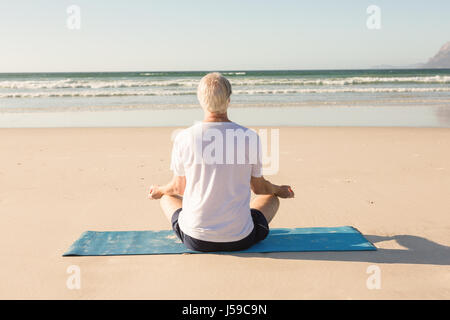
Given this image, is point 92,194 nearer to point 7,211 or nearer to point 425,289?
point 7,211

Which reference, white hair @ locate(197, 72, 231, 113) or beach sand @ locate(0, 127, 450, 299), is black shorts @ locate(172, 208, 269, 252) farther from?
white hair @ locate(197, 72, 231, 113)

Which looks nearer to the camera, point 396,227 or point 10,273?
point 10,273

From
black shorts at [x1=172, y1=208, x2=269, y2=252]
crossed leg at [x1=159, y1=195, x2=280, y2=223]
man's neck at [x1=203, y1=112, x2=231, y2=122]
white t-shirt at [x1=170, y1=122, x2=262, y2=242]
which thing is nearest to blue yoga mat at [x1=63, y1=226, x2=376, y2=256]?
black shorts at [x1=172, y1=208, x2=269, y2=252]

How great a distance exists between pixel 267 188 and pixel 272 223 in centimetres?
90

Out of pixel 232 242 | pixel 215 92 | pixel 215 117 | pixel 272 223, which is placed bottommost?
pixel 272 223

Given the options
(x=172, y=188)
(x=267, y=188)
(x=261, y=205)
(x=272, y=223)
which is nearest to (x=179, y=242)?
(x=172, y=188)

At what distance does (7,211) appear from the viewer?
432 centimetres

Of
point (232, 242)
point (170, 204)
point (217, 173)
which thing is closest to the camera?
point (217, 173)

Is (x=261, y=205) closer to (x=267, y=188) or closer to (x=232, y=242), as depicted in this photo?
(x=267, y=188)

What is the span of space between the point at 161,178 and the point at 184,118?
265 inches

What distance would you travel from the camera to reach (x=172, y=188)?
10.2 ft

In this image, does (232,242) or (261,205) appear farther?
(261,205)

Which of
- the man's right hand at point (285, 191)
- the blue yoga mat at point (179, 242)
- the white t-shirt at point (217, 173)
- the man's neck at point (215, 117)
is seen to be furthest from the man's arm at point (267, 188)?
the man's neck at point (215, 117)
